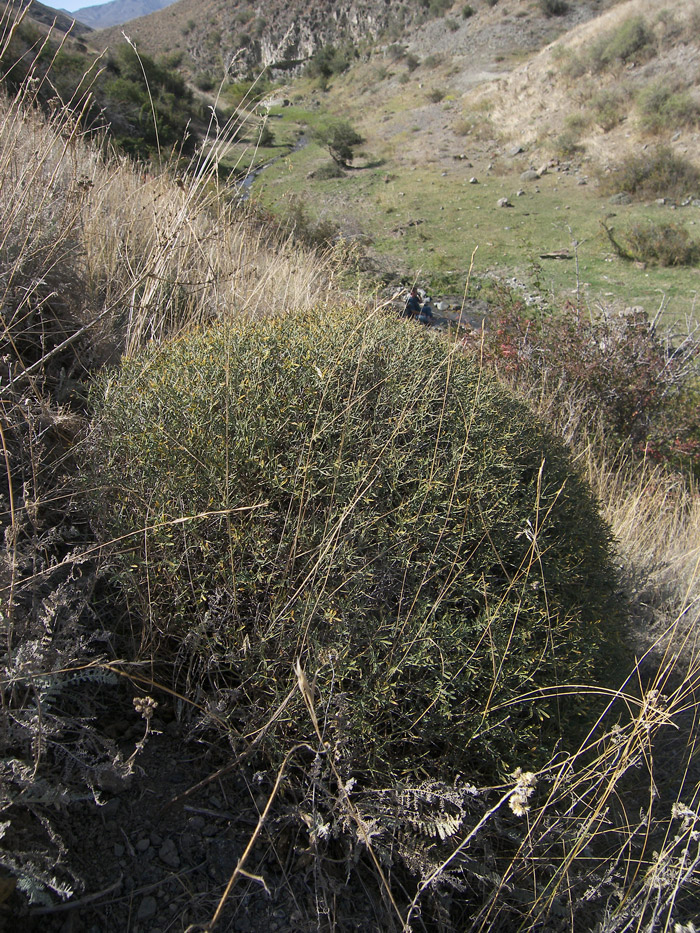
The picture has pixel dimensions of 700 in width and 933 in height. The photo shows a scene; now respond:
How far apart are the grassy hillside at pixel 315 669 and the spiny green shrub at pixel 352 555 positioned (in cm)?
1

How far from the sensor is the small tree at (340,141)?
803 inches

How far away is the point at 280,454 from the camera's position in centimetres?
174

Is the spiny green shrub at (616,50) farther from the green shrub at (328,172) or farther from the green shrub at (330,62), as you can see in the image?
the green shrub at (330,62)

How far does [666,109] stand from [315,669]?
2154cm

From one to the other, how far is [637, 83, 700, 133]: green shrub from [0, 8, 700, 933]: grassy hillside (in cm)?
1973

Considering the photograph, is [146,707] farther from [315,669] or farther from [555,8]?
[555,8]

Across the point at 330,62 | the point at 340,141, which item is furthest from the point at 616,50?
the point at 330,62

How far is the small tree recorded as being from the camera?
20.4 m

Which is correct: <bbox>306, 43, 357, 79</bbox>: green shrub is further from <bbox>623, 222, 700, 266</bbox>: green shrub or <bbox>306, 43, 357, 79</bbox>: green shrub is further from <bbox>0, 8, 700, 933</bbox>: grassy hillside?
<bbox>0, 8, 700, 933</bbox>: grassy hillside

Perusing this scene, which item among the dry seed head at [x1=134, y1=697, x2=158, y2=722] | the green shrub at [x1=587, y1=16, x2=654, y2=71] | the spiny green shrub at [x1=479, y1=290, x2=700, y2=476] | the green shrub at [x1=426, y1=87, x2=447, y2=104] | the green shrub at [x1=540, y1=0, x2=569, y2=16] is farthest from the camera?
the green shrub at [x1=540, y1=0, x2=569, y2=16]

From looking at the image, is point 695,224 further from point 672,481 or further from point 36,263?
point 36,263

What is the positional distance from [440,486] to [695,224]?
47.7 feet

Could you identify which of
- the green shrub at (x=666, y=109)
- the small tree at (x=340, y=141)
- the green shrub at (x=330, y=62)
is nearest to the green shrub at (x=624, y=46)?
the green shrub at (x=666, y=109)

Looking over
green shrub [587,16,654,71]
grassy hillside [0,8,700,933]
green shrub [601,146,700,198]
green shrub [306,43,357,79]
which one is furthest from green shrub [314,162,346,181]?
green shrub [306,43,357,79]
